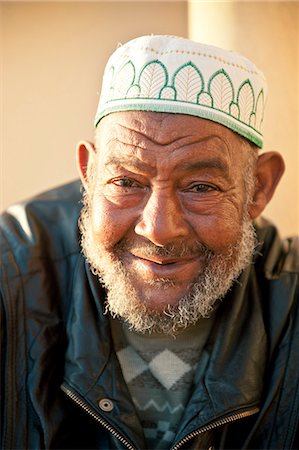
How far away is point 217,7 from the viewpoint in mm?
3777

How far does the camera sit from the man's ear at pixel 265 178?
2.71 metres

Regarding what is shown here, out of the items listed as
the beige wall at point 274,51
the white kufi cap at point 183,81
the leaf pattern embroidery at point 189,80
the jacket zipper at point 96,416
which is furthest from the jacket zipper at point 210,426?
the beige wall at point 274,51

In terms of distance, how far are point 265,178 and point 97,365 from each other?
1.06 meters

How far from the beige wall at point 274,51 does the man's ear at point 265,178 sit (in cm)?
114

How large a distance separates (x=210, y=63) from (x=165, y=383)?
4.14 feet

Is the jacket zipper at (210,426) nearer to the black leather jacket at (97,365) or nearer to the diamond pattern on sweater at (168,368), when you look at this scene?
the black leather jacket at (97,365)

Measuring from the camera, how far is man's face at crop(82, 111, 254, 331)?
232cm

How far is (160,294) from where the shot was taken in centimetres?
241

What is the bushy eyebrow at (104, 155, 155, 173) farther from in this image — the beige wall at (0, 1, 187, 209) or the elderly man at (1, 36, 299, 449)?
the beige wall at (0, 1, 187, 209)

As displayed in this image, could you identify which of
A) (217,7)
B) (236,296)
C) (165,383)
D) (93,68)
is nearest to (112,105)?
(236,296)

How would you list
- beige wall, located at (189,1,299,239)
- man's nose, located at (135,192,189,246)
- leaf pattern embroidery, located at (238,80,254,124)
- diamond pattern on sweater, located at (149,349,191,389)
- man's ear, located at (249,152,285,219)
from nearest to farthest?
man's nose, located at (135,192,189,246), leaf pattern embroidery, located at (238,80,254,124), diamond pattern on sweater, located at (149,349,191,389), man's ear, located at (249,152,285,219), beige wall, located at (189,1,299,239)

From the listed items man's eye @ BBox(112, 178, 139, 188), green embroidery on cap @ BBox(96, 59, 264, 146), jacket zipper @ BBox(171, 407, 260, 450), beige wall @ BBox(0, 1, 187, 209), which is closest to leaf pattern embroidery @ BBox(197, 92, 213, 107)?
green embroidery on cap @ BBox(96, 59, 264, 146)

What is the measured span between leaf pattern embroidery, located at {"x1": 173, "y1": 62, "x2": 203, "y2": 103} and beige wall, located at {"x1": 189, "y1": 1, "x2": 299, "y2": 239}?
4.96ft

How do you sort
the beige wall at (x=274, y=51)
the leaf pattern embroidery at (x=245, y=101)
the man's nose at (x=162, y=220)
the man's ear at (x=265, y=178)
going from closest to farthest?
the man's nose at (x=162, y=220), the leaf pattern embroidery at (x=245, y=101), the man's ear at (x=265, y=178), the beige wall at (x=274, y=51)
